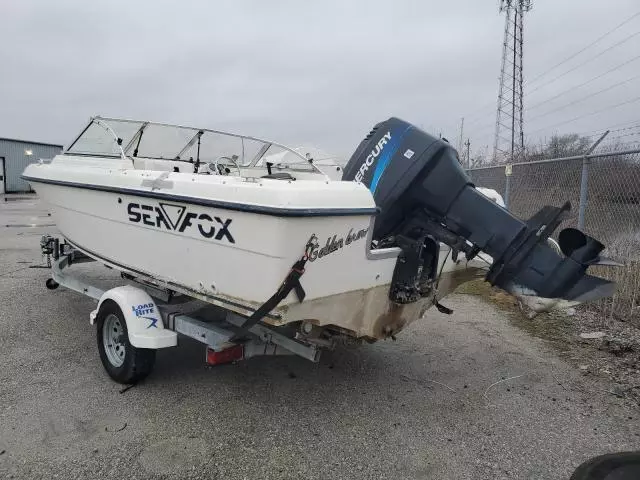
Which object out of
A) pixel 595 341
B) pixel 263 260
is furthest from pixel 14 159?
pixel 595 341

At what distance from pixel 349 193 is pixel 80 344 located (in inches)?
119

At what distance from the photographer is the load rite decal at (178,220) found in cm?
283

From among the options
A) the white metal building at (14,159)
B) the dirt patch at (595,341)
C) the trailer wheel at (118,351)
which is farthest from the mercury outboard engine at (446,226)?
the white metal building at (14,159)

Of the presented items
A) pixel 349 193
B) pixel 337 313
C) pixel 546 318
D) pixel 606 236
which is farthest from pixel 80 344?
pixel 606 236

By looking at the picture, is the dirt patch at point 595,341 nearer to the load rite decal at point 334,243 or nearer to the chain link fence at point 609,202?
the chain link fence at point 609,202

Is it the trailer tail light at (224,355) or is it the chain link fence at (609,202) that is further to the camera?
the chain link fence at (609,202)

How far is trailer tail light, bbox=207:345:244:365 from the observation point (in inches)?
126

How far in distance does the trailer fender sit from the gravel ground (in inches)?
15.9

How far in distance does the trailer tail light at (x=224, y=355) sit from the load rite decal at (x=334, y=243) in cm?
100

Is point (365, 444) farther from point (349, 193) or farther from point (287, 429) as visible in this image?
point (349, 193)

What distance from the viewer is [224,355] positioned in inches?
127

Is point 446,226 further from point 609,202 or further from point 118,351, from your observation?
point 609,202

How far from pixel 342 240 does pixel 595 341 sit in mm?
3185

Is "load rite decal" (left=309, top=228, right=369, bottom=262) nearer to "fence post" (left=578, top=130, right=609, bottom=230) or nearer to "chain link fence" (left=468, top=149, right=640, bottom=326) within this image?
"chain link fence" (left=468, top=149, right=640, bottom=326)
